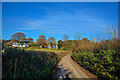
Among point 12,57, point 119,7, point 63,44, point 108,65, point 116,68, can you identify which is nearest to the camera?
point 12,57

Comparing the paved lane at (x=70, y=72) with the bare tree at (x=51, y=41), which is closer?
the paved lane at (x=70, y=72)

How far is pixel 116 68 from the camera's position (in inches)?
161

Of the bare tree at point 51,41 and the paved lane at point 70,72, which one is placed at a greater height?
the bare tree at point 51,41

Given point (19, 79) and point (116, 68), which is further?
point (116, 68)

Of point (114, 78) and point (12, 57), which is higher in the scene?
point (12, 57)

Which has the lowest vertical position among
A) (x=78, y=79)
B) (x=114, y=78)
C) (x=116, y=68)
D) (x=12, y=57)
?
(x=78, y=79)

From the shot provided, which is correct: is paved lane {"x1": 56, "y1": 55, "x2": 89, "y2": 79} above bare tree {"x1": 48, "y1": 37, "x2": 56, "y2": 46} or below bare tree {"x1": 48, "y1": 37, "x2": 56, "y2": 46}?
below

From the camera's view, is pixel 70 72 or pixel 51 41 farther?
pixel 51 41

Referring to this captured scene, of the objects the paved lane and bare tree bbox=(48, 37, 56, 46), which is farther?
bare tree bbox=(48, 37, 56, 46)

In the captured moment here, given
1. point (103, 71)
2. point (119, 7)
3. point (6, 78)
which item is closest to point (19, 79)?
point (6, 78)

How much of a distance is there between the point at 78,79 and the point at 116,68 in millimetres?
2369

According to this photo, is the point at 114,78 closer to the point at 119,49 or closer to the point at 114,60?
the point at 114,60

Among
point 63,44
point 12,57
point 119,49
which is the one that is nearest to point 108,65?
point 119,49

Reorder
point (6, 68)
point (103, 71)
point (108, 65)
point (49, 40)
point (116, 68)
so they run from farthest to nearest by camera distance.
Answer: point (49, 40)
point (103, 71)
point (108, 65)
point (116, 68)
point (6, 68)
